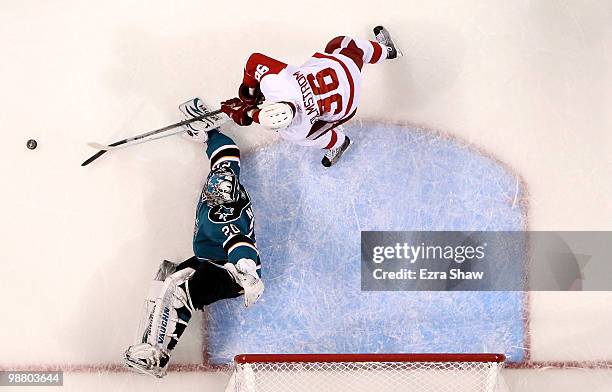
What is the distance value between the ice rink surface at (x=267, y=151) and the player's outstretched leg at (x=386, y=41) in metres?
0.07

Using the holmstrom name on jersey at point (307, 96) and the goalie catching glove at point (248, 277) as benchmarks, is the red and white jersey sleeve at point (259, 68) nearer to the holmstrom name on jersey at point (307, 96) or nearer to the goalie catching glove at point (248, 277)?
the holmstrom name on jersey at point (307, 96)

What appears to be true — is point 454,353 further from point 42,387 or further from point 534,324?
point 42,387

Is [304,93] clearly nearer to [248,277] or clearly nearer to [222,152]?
[222,152]

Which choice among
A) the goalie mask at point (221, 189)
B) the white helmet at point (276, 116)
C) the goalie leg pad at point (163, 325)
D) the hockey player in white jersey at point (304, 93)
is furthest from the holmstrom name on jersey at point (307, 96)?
the goalie leg pad at point (163, 325)

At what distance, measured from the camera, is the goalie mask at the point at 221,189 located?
3102 mm

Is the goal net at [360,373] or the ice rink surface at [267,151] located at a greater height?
the ice rink surface at [267,151]

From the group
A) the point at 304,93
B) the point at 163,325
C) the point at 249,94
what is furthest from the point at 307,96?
the point at 163,325

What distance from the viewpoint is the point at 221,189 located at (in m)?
3.10

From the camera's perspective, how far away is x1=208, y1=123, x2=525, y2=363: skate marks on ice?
11.2 ft

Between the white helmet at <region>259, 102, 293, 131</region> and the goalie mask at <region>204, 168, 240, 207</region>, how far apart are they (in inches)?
18.7

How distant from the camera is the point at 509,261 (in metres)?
3.43

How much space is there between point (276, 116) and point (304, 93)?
0.18 m

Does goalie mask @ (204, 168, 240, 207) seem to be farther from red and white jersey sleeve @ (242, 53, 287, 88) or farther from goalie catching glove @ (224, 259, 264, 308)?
red and white jersey sleeve @ (242, 53, 287, 88)

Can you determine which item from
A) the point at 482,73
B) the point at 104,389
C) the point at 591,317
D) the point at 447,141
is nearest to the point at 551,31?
the point at 482,73
